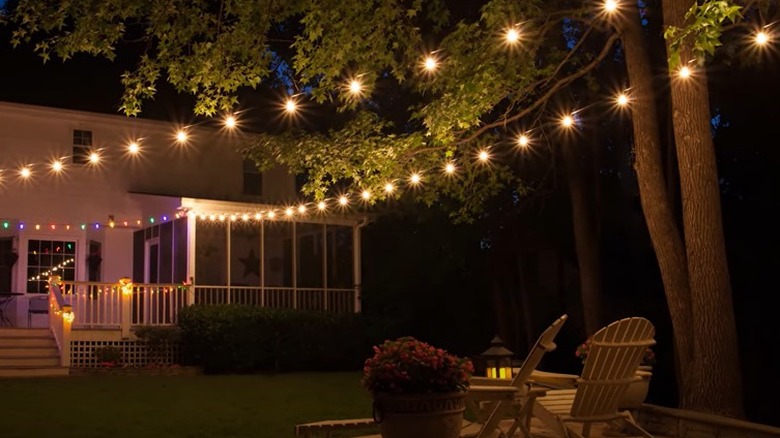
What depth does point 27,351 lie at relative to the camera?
1412 centimetres

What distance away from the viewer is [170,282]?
17125mm

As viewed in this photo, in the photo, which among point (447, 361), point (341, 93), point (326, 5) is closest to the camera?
point (447, 361)

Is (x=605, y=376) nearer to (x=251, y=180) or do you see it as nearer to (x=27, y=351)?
(x=27, y=351)

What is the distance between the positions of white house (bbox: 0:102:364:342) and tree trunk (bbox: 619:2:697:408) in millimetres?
8715

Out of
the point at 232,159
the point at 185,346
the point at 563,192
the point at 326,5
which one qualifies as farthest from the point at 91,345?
the point at 563,192

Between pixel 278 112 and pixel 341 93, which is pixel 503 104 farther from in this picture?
pixel 278 112

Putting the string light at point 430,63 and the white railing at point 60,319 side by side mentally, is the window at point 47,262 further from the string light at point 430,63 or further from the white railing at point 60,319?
the string light at point 430,63

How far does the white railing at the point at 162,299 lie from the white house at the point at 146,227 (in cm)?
3

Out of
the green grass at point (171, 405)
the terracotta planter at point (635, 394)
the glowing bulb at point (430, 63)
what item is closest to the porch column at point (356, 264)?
the green grass at point (171, 405)

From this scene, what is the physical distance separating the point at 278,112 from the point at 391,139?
1081 centimetres

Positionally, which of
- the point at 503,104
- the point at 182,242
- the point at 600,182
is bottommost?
the point at 182,242

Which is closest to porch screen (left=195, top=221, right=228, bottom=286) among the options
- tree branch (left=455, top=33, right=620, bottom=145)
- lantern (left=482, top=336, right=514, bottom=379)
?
tree branch (left=455, top=33, right=620, bottom=145)

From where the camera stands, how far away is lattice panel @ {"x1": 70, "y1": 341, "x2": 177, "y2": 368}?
47.6 ft

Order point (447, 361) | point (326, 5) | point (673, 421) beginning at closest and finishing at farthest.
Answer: point (447, 361)
point (673, 421)
point (326, 5)
